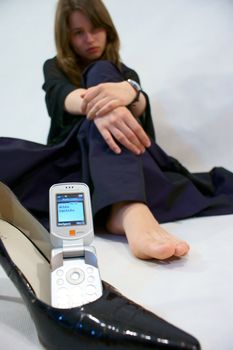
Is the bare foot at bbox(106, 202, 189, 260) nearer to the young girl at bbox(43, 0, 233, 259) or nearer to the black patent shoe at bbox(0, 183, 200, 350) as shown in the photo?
the young girl at bbox(43, 0, 233, 259)

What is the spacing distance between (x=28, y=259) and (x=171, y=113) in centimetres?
74

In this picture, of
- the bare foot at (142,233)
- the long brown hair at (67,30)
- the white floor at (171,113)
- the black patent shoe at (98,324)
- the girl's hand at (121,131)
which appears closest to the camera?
the black patent shoe at (98,324)

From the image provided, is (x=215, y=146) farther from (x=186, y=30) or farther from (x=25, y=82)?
(x=25, y=82)

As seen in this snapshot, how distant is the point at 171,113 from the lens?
42.6 inches

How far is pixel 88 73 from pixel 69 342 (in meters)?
0.57

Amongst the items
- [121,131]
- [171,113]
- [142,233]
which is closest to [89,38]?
[171,113]

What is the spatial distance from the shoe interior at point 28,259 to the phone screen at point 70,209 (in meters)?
0.05

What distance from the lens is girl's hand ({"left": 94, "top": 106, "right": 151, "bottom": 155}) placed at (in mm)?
642

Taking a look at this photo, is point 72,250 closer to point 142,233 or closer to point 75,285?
point 75,285

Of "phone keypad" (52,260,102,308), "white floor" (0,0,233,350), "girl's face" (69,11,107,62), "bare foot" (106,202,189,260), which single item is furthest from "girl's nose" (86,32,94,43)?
"phone keypad" (52,260,102,308)

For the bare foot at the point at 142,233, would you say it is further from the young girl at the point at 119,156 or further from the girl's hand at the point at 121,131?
the girl's hand at the point at 121,131

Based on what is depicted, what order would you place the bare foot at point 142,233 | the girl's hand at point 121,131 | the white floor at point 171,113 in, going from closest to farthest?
the white floor at point 171,113
the bare foot at point 142,233
the girl's hand at point 121,131

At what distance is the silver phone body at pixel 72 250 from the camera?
0.36 meters

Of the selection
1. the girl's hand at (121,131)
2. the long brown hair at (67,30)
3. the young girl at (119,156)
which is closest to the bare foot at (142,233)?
the young girl at (119,156)
